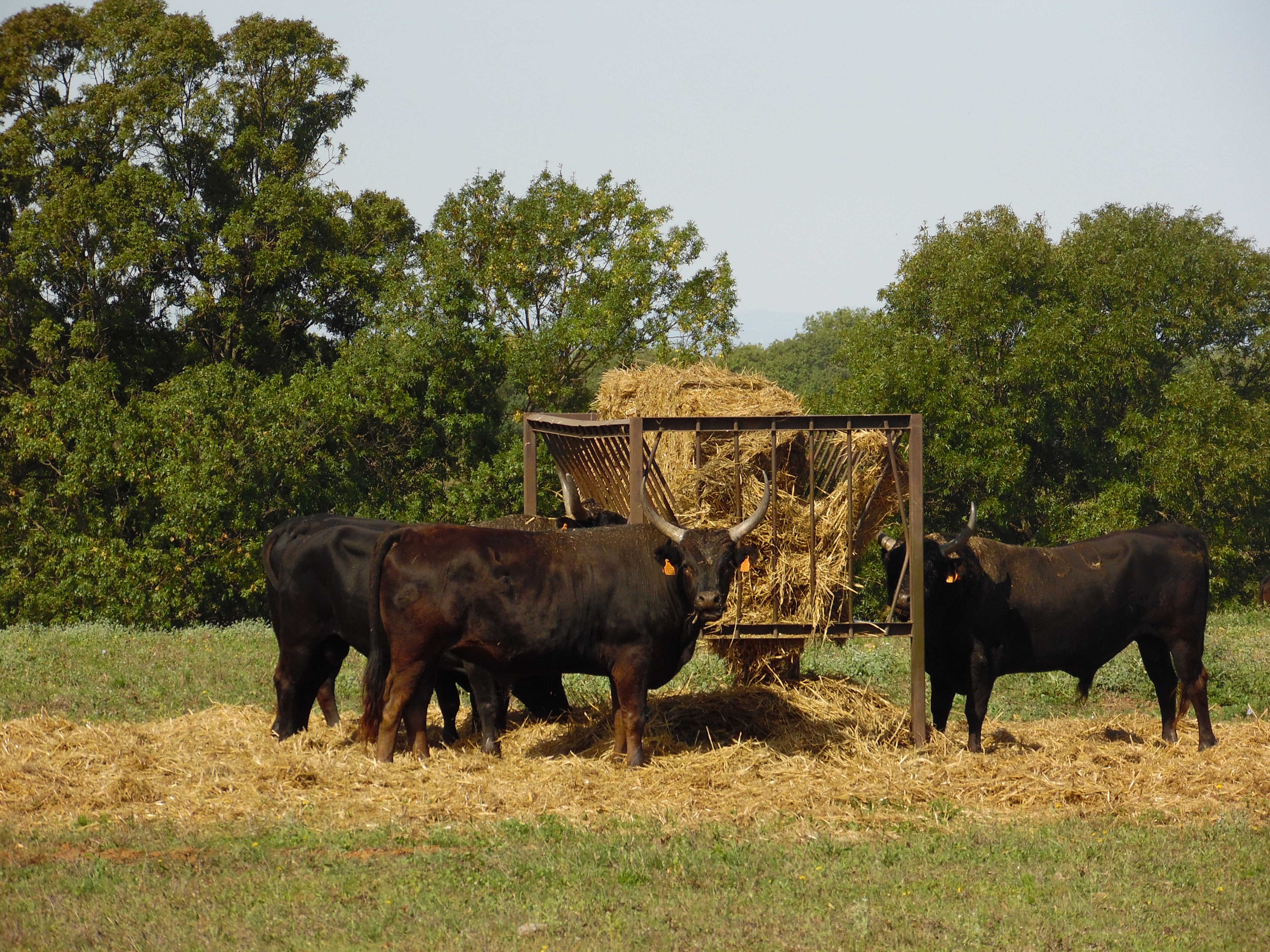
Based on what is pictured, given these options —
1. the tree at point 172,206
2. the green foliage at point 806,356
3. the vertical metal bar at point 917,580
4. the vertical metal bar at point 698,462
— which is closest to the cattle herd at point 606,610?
the vertical metal bar at point 917,580

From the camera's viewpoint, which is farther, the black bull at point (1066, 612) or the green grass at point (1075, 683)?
the green grass at point (1075, 683)

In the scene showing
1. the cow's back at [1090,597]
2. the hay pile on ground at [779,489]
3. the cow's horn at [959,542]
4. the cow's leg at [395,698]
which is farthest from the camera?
the cow's back at [1090,597]

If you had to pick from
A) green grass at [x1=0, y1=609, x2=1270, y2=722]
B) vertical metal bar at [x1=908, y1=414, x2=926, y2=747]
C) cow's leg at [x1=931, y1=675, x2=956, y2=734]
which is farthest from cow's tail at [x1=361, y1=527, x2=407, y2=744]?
cow's leg at [x1=931, y1=675, x2=956, y2=734]

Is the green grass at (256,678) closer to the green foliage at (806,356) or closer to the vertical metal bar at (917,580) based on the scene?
the vertical metal bar at (917,580)

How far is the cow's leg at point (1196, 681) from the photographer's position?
11.3 m

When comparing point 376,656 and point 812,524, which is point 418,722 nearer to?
point 376,656

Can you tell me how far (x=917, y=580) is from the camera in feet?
34.7

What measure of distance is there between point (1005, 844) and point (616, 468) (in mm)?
5270

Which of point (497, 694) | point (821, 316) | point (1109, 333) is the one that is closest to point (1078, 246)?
point (1109, 333)

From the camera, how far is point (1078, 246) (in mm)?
35250

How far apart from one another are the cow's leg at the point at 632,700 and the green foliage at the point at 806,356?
38877mm

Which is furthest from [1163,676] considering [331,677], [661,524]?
[331,677]

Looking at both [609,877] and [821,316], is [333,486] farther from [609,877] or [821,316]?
[821,316]

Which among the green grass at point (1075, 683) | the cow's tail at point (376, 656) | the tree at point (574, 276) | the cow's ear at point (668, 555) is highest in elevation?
the tree at point (574, 276)
